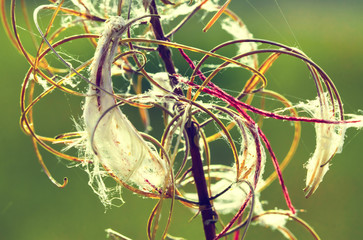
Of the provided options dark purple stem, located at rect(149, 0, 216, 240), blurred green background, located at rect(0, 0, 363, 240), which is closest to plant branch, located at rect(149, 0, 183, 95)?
dark purple stem, located at rect(149, 0, 216, 240)

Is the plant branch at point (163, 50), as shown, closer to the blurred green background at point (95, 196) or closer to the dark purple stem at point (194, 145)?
the dark purple stem at point (194, 145)

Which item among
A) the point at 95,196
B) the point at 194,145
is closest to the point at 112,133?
the point at 194,145

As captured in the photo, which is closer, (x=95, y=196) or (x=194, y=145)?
(x=194, y=145)

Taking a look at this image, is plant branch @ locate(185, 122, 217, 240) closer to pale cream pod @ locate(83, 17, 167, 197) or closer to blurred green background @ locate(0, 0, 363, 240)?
pale cream pod @ locate(83, 17, 167, 197)

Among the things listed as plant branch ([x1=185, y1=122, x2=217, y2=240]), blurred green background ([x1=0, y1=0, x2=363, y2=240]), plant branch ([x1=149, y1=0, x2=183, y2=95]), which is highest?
plant branch ([x1=149, y1=0, x2=183, y2=95])

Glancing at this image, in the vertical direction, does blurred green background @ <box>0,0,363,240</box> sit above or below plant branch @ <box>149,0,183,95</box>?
below

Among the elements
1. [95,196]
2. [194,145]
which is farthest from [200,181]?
[95,196]

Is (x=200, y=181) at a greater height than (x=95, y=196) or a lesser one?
greater

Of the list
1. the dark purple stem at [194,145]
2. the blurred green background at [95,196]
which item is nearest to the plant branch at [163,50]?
the dark purple stem at [194,145]

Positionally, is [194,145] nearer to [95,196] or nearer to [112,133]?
[112,133]

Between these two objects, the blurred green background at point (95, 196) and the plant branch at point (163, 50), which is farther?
the blurred green background at point (95, 196)

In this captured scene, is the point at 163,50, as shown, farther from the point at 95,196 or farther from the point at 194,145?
the point at 95,196

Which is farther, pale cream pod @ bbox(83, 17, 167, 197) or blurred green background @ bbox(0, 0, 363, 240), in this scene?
blurred green background @ bbox(0, 0, 363, 240)
